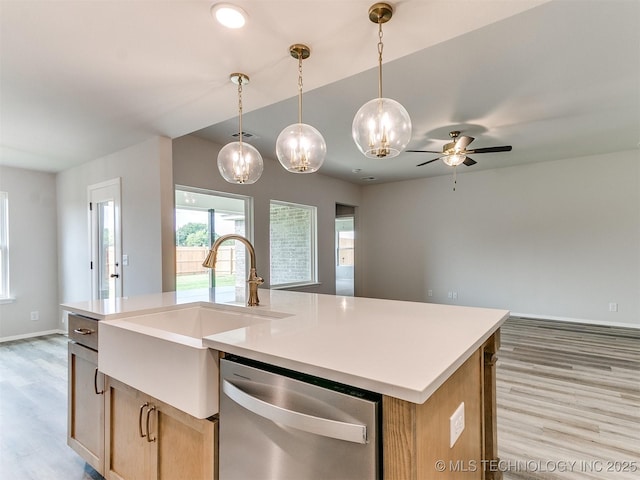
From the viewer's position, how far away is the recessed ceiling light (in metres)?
1.52

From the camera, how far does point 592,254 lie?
5078 mm

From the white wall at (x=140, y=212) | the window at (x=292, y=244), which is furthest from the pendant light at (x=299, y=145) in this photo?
the window at (x=292, y=244)

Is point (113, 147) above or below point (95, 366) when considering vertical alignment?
above

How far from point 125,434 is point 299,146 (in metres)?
1.64

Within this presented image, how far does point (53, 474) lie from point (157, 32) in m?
2.47

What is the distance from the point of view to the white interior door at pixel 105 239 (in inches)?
152

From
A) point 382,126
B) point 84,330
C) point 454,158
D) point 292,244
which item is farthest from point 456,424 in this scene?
point 292,244

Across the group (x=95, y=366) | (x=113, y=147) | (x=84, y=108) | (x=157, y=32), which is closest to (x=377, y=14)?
(x=157, y=32)

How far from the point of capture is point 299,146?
6.25 feet

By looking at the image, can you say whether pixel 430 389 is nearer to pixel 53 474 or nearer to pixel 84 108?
pixel 53 474

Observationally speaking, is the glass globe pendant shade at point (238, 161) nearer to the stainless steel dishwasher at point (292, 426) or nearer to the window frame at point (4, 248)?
the stainless steel dishwasher at point (292, 426)

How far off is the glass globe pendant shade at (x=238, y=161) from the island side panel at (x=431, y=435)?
1.73 meters

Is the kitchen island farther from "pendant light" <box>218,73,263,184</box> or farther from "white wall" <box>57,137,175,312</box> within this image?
"white wall" <box>57,137,175,312</box>

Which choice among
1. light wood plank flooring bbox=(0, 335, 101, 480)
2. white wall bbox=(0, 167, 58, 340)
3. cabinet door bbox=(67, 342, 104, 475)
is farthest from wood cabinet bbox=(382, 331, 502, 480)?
white wall bbox=(0, 167, 58, 340)
